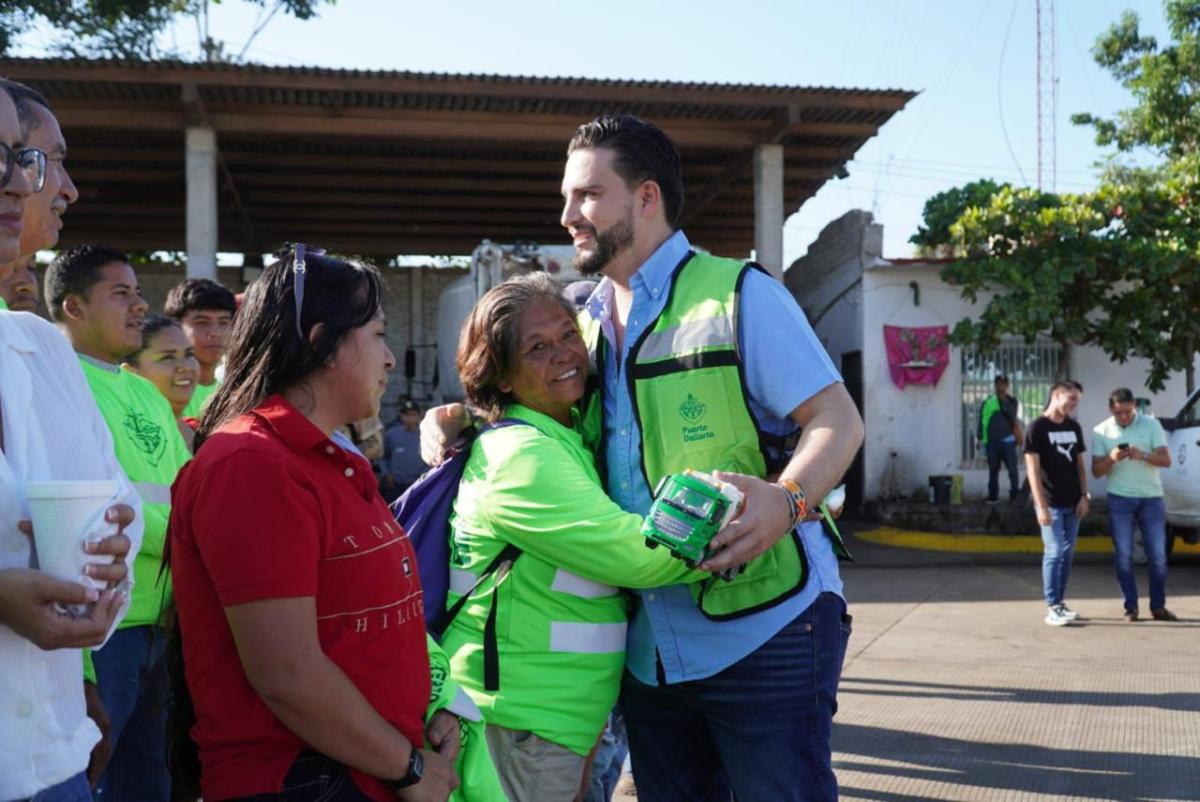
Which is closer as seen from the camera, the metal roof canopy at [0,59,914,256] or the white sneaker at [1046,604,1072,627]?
the white sneaker at [1046,604,1072,627]

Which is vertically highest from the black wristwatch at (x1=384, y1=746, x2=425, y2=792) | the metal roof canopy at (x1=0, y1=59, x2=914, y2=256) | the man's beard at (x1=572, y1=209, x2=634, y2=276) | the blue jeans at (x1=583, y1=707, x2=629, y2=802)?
the metal roof canopy at (x1=0, y1=59, x2=914, y2=256)

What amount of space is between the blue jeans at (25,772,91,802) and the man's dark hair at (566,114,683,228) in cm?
169

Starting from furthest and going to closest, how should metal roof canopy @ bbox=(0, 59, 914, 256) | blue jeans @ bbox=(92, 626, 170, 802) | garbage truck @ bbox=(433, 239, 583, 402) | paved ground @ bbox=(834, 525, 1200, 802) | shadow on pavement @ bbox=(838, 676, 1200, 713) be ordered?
1. metal roof canopy @ bbox=(0, 59, 914, 256)
2. garbage truck @ bbox=(433, 239, 583, 402)
3. shadow on pavement @ bbox=(838, 676, 1200, 713)
4. paved ground @ bbox=(834, 525, 1200, 802)
5. blue jeans @ bbox=(92, 626, 170, 802)

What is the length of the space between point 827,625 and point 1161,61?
24.0 m

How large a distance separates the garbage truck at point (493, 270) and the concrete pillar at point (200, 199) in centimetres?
296

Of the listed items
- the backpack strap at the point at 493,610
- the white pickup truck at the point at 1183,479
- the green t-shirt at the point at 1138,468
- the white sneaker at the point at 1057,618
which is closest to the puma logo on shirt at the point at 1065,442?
the green t-shirt at the point at 1138,468

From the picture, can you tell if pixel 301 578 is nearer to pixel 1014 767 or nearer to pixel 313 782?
pixel 313 782

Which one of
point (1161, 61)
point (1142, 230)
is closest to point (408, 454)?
point (1142, 230)

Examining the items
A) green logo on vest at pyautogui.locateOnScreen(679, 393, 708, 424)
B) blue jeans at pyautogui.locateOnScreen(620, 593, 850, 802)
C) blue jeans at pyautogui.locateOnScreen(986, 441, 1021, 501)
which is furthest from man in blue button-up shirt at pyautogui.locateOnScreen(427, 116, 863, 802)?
blue jeans at pyautogui.locateOnScreen(986, 441, 1021, 501)

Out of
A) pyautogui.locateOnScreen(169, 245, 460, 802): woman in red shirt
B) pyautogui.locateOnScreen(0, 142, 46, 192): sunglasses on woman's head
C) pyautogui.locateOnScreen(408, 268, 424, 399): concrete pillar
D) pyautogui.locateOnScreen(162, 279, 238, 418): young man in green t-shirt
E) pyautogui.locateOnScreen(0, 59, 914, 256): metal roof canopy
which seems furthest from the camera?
pyautogui.locateOnScreen(408, 268, 424, 399): concrete pillar

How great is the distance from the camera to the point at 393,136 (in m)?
14.1

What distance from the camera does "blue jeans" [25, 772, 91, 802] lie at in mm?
1759

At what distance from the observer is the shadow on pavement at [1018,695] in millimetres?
6781

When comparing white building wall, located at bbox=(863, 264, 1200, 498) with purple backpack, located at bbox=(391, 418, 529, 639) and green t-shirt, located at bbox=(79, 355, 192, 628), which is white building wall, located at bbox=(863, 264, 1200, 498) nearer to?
green t-shirt, located at bbox=(79, 355, 192, 628)
